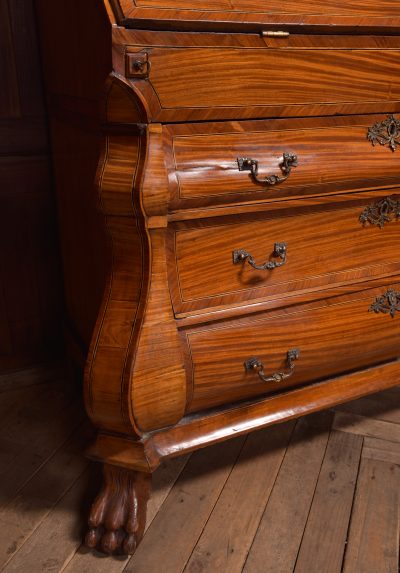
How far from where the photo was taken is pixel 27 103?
157 cm

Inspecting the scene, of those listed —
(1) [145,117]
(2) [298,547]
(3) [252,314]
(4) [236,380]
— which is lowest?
(2) [298,547]

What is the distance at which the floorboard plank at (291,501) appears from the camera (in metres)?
1.18

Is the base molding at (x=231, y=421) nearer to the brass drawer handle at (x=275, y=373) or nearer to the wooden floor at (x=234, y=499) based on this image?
the brass drawer handle at (x=275, y=373)

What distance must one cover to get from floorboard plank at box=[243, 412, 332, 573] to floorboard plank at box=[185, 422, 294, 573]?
18mm

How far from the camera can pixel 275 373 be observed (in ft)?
4.07

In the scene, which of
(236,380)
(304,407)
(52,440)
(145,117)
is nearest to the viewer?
(145,117)

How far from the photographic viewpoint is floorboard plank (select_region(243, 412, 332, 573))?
46.4 inches

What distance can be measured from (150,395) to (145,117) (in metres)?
0.49

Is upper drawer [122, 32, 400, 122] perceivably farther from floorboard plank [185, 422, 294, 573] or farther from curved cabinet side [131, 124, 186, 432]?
floorboard plank [185, 422, 294, 573]

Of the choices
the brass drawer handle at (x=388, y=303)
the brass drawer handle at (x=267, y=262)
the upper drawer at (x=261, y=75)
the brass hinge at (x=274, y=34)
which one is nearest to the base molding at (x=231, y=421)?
the brass drawer handle at (x=388, y=303)

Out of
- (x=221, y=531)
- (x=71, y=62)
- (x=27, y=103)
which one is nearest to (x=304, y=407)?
(x=221, y=531)

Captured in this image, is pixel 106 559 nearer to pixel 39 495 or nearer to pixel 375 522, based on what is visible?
pixel 39 495

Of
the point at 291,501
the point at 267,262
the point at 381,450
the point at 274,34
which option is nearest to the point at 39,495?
the point at 291,501

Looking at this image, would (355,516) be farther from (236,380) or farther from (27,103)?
(27,103)
